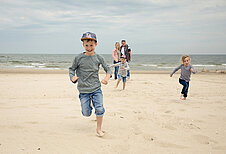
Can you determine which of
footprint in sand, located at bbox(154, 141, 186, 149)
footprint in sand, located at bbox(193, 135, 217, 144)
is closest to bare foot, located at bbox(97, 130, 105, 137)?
footprint in sand, located at bbox(154, 141, 186, 149)

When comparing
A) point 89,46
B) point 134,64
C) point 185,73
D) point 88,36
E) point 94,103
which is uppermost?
point 88,36

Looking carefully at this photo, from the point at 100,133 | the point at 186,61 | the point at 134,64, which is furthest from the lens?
the point at 134,64

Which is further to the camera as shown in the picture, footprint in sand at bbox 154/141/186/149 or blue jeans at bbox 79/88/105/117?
blue jeans at bbox 79/88/105/117

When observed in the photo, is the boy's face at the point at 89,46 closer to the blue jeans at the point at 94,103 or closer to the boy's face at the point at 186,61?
the blue jeans at the point at 94,103

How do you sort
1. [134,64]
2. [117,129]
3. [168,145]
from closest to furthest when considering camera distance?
[168,145] < [117,129] < [134,64]

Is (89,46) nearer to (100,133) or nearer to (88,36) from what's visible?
(88,36)

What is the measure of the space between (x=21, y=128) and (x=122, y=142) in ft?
5.92

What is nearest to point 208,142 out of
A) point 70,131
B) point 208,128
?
point 208,128

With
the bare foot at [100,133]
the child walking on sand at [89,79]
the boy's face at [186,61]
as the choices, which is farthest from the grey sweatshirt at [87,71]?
the boy's face at [186,61]

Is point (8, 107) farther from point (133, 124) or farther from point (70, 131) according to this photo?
point (133, 124)

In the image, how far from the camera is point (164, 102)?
573 centimetres

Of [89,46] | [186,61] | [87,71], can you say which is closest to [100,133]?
[87,71]

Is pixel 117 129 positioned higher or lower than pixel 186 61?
lower

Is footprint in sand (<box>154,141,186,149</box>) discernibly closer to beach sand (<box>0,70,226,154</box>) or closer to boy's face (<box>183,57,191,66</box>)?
beach sand (<box>0,70,226,154</box>)
